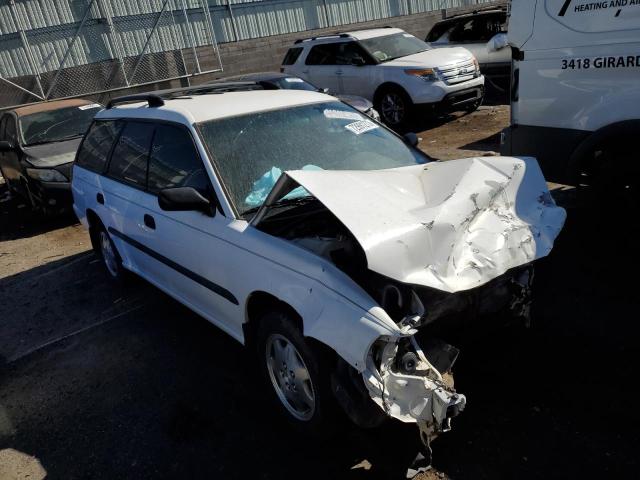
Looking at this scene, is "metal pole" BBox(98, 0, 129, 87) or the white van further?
"metal pole" BBox(98, 0, 129, 87)

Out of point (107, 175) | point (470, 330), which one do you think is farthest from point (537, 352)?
point (107, 175)

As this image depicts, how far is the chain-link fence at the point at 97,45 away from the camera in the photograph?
532 inches

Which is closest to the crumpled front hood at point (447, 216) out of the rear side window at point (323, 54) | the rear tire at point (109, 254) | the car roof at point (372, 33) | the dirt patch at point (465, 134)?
the rear tire at point (109, 254)

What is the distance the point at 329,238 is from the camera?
2811 mm

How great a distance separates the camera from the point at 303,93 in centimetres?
412

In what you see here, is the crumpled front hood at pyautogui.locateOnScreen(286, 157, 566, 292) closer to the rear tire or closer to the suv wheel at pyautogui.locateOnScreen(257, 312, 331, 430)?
the suv wheel at pyautogui.locateOnScreen(257, 312, 331, 430)

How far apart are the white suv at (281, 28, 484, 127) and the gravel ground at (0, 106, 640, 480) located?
5481 millimetres

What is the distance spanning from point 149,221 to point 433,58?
314 inches

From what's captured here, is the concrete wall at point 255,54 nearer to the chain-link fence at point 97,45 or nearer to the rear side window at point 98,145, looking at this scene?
the chain-link fence at point 97,45

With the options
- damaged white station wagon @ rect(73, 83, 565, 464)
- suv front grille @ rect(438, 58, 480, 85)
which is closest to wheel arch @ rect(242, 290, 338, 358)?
damaged white station wagon @ rect(73, 83, 565, 464)

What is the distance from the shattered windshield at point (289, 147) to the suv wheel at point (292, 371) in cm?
79

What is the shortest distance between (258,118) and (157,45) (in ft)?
Answer: 43.2

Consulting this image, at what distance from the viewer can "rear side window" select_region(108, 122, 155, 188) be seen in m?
4.12

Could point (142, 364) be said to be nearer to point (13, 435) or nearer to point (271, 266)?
point (13, 435)
